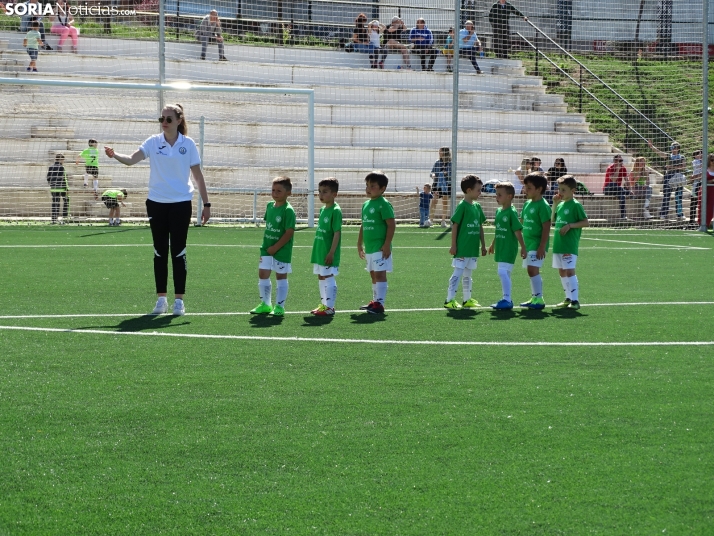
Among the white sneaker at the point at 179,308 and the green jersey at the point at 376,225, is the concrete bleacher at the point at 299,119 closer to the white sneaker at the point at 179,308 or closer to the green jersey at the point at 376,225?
the green jersey at the point at 376,225

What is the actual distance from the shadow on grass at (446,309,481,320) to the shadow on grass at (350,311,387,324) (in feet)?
2.04

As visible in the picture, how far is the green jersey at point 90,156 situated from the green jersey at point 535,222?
47.1 ft

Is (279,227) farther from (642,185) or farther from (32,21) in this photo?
(32,21)

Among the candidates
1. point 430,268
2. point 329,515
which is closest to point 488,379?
point 329,515

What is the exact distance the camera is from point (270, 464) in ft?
14.4

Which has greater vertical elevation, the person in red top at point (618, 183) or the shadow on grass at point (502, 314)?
the person in red top at point (618, 183)

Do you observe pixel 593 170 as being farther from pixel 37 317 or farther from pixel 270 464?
pixel 270 464

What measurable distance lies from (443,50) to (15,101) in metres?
11.5

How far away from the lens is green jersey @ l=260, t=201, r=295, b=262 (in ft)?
29.6

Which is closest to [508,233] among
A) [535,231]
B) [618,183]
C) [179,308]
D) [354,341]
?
[535,231]

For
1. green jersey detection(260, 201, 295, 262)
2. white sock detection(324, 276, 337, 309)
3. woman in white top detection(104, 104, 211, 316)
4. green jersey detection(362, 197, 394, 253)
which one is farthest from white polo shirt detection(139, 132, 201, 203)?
green jersey detection(362, 197, 394, 253)

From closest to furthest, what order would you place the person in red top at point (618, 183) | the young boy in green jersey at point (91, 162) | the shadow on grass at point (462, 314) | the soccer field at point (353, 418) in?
1. the soccer field at point (353, 418)
2. the shadow on grass at point (462, 314)
3. the young boy in green jersey at point (91, 162)
4. the person in red top at point (618, 183)

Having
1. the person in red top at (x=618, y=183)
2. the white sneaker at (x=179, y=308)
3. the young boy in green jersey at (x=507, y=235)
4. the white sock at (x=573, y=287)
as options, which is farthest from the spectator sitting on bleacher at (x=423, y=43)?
the white sneaker at (x=179, y=308)

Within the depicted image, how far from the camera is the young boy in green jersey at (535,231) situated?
9.62 m
